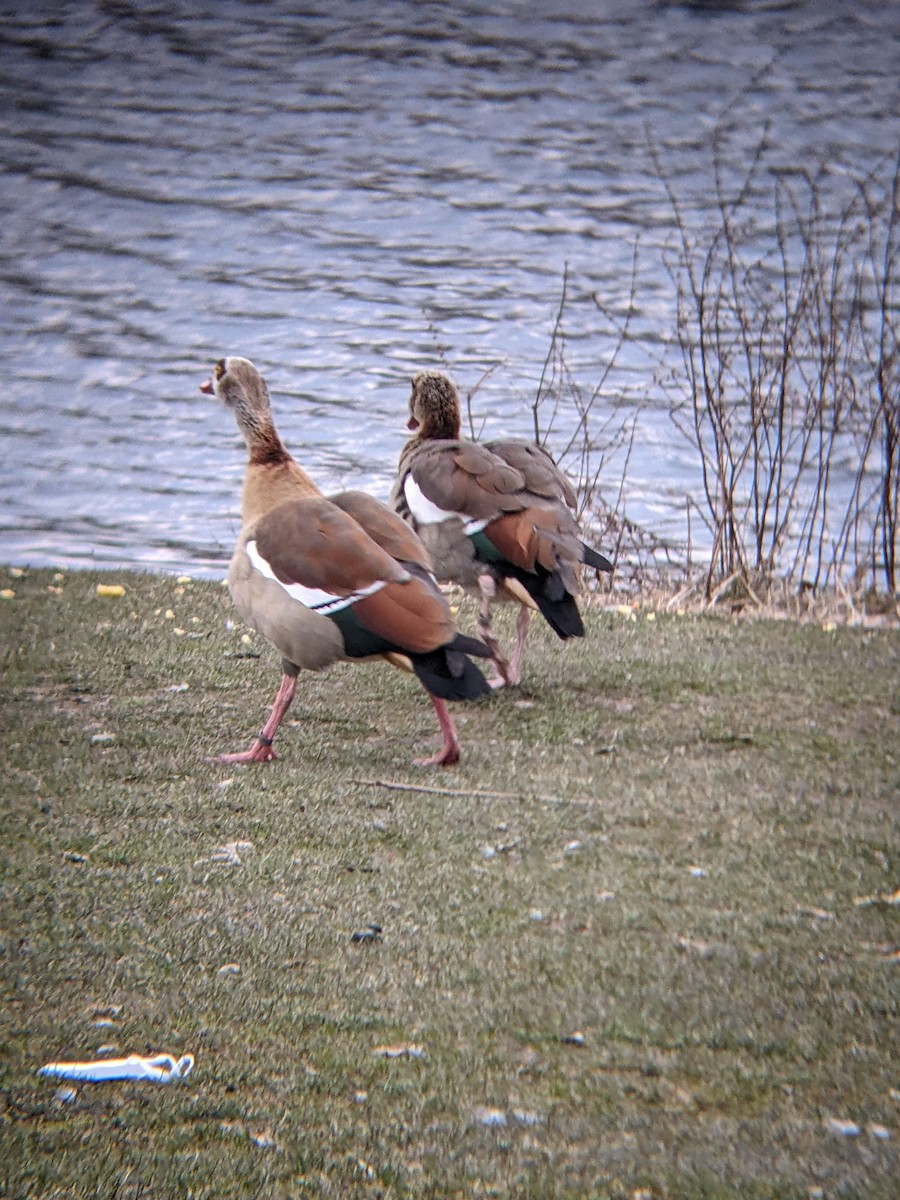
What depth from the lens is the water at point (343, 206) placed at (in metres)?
14.1

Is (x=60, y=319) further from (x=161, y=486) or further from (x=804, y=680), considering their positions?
(x=804, y=680)

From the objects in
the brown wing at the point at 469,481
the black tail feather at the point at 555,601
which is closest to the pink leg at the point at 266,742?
the black tail feather at the point at 555,601

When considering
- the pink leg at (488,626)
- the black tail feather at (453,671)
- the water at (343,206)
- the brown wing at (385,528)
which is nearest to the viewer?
the black tail feather at (453,671)

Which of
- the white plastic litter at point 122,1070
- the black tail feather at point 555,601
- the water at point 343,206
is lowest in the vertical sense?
the water at point 343,206

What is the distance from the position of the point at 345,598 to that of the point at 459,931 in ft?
5.09

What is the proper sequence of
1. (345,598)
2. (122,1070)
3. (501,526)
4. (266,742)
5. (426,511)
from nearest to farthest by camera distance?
(122,1070) < (345,598) < (266,742) < (501,526) < (426,511)

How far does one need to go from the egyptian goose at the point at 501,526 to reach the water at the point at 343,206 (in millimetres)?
4879

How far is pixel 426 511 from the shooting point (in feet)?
22.3

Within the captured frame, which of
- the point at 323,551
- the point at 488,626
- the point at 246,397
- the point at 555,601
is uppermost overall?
the point at 246,397

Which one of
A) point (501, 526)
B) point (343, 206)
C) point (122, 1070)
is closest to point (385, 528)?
point (501, 526)

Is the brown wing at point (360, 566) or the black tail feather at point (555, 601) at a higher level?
the brown wing at point (360, 566)

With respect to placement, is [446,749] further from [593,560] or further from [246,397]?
[246,397]

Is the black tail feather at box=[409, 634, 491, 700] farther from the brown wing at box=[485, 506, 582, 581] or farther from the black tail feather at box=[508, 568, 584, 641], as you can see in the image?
the brown wing at box=[485, 506, 582, 581]

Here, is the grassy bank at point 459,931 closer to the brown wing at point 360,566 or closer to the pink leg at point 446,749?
the pink leg at point 446,749
